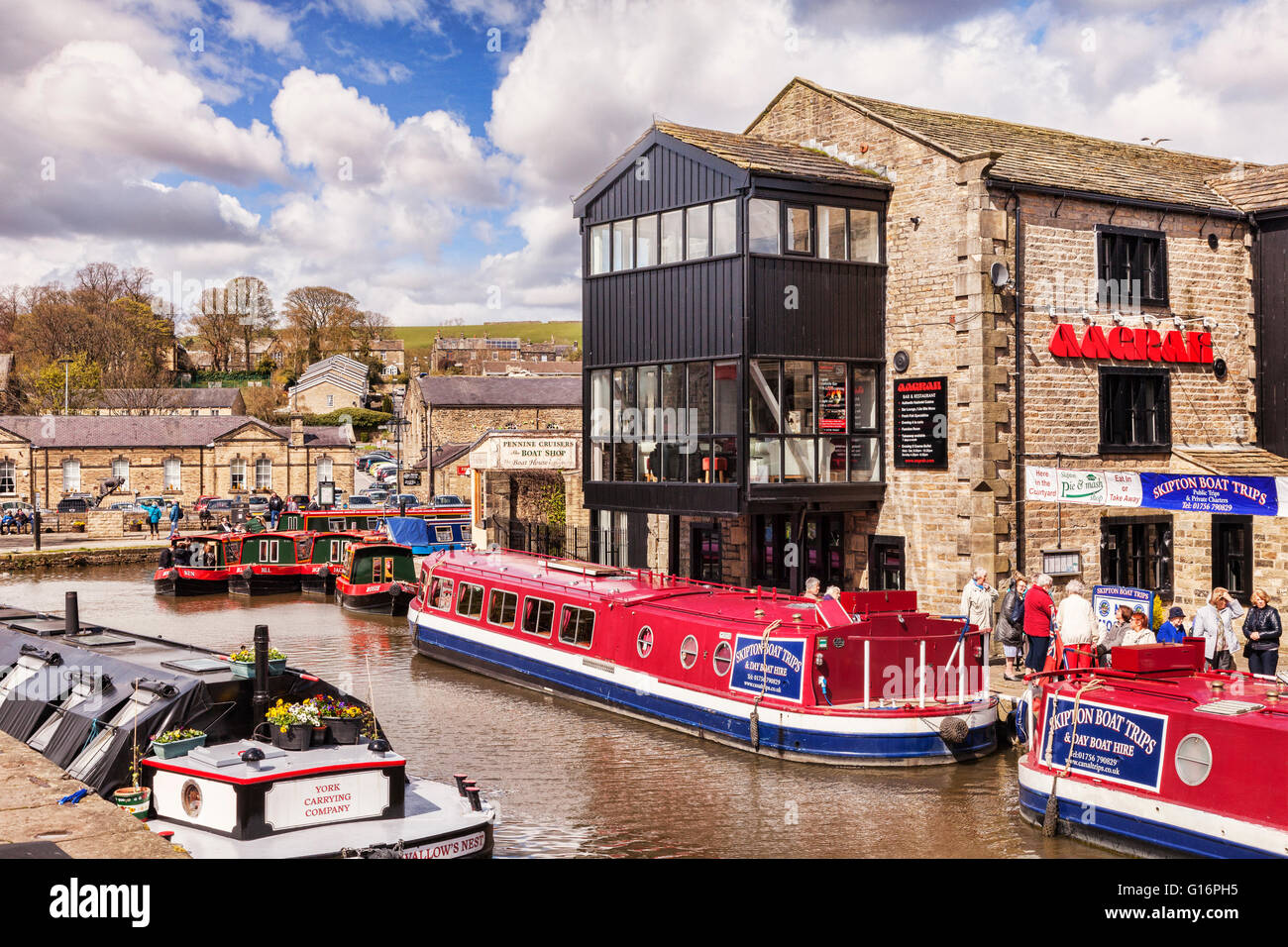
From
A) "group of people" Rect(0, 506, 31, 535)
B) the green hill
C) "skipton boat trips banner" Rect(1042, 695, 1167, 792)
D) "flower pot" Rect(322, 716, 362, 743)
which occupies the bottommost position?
"skipton boat trips banner" Rect(1042, 695, 1167, 792)

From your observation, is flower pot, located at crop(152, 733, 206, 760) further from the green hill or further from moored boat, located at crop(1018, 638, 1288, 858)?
the green hill

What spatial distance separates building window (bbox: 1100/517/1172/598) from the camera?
20.8 metres

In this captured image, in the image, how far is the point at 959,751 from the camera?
1415 cm

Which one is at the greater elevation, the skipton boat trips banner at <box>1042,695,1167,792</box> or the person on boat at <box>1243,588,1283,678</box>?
the person on boat at <box>1243,588,1283,678</box>

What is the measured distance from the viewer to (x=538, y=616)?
19.1m

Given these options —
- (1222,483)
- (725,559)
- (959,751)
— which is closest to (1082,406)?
(1222,483)

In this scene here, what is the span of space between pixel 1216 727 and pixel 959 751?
14.7 ft

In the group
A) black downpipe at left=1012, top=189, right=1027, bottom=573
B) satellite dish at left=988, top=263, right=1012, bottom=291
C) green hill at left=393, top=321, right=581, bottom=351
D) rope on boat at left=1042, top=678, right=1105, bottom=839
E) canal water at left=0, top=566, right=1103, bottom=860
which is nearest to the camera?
rope on boat at left=1042, top=678, right=1105, bottom=839

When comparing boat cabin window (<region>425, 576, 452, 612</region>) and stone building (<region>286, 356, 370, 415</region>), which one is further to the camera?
stone building (<region>286, 356, 370, 415</region>)

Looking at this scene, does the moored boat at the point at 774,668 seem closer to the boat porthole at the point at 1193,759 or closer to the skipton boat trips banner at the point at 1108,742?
the skipton boat trips banner at the point at 1108,742


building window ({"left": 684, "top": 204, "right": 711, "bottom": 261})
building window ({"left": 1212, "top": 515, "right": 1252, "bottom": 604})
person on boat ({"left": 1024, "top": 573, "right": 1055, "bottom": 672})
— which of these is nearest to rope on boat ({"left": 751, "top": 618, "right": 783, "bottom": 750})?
person on boat ({"left": 1024, "top": 573, "right": 1055, "bottom": 672})

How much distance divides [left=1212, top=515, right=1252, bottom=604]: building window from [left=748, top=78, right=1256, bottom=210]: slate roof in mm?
5844

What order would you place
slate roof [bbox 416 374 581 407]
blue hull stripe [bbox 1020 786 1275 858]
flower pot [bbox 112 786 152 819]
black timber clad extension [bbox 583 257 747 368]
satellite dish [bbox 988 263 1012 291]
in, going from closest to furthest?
blue hull stripe [bbox 1020 786 1275 858]
flower pot [bbox 112 786 152 819]
satellite dish [bbox 988 263 1012 291]
black timber clad extension [bbox 583 257 747 368]
slate roof [bbox 416 374 581 407]

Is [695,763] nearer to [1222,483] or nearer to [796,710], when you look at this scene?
[796,710]
